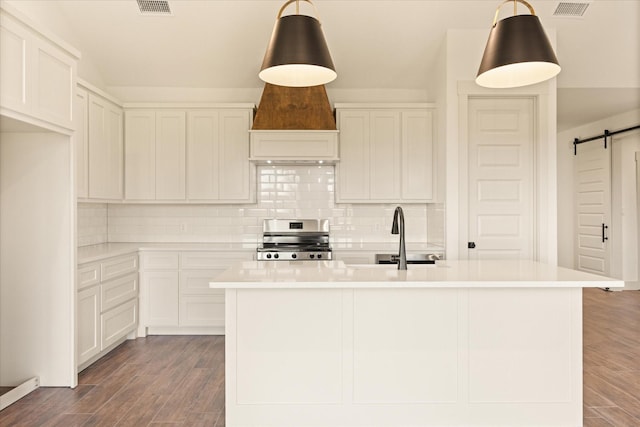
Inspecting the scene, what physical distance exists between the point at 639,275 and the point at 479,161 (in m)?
4.55

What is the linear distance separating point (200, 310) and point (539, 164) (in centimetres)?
381

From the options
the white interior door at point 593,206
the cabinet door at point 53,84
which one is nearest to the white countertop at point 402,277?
the cabinet door at point 53,84

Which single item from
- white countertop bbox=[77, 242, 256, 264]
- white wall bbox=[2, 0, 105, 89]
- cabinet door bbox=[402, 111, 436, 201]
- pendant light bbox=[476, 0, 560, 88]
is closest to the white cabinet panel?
white countertop bbox=[77, 242, 256, 264]

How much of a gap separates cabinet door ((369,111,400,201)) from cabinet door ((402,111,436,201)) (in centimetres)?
8

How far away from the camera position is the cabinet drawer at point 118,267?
160 inches

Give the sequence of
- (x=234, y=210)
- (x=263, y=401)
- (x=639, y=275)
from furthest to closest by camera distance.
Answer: (x=639, y=275)
(x=234, y=210)
(x=263, y=401)

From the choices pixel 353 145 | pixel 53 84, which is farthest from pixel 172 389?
pixel 353 145

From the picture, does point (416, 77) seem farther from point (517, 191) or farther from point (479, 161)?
point (517, 191)

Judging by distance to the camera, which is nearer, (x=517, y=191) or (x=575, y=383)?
(x=575, y=383)

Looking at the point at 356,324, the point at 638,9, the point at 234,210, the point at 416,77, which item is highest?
the point at 638,9

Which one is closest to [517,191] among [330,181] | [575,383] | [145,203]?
[330,181]

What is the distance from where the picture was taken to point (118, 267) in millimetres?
4332

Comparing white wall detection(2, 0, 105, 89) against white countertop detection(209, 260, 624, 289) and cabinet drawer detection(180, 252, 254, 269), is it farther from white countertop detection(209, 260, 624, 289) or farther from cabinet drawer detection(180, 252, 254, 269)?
white countertop detection(209, 260, 624, 289)

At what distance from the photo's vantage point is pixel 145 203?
17.0 ft
